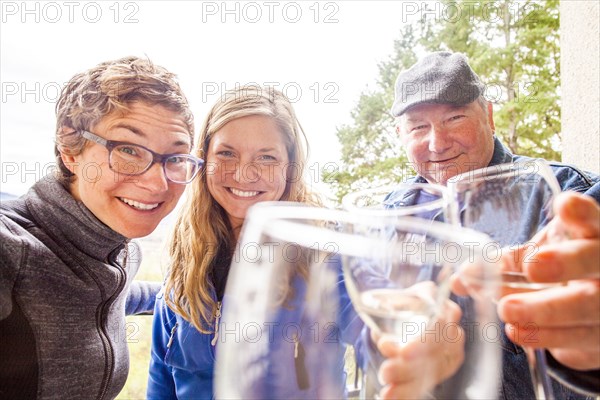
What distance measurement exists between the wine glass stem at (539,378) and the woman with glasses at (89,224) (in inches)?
23.5

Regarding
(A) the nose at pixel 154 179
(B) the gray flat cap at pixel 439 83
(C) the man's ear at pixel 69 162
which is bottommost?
(A) the nose at pixel 154 179

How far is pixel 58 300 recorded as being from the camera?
0.60 meters

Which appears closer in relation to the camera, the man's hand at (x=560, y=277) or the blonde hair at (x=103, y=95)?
the man's hand at (x=560, y=277)

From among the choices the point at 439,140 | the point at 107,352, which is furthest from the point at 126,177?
the point at 439,140

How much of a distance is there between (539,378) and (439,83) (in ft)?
3.17

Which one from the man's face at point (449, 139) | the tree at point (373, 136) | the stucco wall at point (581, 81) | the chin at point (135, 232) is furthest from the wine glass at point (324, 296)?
the tree at point (373, 136)

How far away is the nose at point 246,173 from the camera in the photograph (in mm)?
790

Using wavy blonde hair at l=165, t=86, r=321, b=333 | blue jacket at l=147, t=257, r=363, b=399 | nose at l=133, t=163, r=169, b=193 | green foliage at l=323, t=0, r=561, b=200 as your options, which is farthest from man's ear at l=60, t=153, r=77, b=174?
green foliage at l=323, t=0, r=561, b=200

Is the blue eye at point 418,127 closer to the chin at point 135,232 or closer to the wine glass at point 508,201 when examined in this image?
the chin at point 135,232

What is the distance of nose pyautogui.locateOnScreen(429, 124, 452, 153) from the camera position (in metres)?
1.06

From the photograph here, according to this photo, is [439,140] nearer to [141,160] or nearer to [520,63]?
[141,160]

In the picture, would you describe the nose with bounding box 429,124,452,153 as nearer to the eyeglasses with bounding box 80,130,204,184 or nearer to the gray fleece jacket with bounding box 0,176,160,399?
the eyeglasses with bounding box 80,130,204,184

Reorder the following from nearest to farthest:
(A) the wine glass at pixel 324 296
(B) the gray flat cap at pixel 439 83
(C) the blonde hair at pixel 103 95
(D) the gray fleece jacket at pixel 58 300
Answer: (A) the wine glass at pixel 324 296 < (D) the gray fleece jacket at pixel 58 300 < (C) the blonde hair at pixel 103 95 < (B) the gray flat cap at pixel 439 83

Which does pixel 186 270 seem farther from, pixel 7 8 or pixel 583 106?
pixel 583 106
